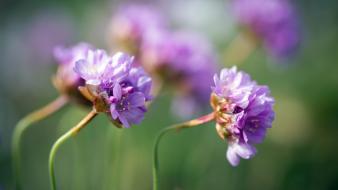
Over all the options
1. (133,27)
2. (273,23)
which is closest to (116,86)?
(133,27)

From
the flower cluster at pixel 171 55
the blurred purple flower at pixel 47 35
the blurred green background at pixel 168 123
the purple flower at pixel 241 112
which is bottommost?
the blurred green background at pixel 168 123

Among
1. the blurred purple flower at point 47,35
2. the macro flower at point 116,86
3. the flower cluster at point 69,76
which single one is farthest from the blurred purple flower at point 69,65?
the blurred purple flower at point 47,35

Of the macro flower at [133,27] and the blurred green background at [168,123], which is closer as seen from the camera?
the macro flower at [133,27]

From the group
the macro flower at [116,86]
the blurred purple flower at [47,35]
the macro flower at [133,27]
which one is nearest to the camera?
the macro flower at [116,86]

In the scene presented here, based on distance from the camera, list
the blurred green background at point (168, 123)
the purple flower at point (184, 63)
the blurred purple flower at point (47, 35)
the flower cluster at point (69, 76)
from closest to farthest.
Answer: the flower cluster at point (69, 76) → the purple flower at point (184, 63) → the blurred green background at point (168, 123) → the blurred purple flower at point (47, 35)

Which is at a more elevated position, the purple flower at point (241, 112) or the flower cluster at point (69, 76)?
the flower cluster at point (69, 76)

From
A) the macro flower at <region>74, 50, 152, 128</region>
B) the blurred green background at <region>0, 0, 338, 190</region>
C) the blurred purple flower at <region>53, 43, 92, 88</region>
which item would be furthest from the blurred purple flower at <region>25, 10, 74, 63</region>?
the macro flower at <region>74, 50, 152, 128</region>

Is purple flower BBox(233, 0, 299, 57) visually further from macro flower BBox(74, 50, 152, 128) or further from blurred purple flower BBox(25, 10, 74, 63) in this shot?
blurred purple flower BBox(25, 10, 74, 63)

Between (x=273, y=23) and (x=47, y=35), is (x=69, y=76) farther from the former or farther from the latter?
(x=47, y=35)

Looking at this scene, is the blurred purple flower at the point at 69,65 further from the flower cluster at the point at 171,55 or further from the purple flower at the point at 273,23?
the purple flower at the point at 273,23
